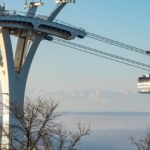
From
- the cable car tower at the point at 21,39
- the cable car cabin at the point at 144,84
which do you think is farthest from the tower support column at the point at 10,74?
the cable car cabin at the point at 144,84

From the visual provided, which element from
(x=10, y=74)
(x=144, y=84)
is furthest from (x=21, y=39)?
(x=144, y=84)

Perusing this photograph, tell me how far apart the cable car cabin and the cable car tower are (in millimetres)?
8507

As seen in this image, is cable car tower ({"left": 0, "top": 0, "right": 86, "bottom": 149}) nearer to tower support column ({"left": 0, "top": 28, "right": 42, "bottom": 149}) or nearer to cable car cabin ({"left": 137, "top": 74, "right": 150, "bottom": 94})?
tower support column ({"left": 0, "top": 28, "right": 42, "bottom": 149})

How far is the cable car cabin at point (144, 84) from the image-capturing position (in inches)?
2958

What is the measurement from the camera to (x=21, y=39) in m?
71.4

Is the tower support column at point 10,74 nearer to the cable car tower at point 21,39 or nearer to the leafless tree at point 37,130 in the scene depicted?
the cable car tower at point 21,39

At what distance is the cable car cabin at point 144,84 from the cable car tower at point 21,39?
8507 mm

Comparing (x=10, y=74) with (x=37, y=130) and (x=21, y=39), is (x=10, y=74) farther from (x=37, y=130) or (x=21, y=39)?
(x=37, y=130)

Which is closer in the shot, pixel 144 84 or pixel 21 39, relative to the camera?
pixel 21 39

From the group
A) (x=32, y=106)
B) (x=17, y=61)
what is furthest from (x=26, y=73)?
(x=32, y=106)

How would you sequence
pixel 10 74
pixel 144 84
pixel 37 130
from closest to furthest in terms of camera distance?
1. pixel 37 130
2. pixel 10 74
3. pixel 144 84

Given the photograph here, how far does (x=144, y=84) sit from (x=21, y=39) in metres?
14.4

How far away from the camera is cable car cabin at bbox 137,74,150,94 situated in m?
75.1

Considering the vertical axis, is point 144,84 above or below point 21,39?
below
